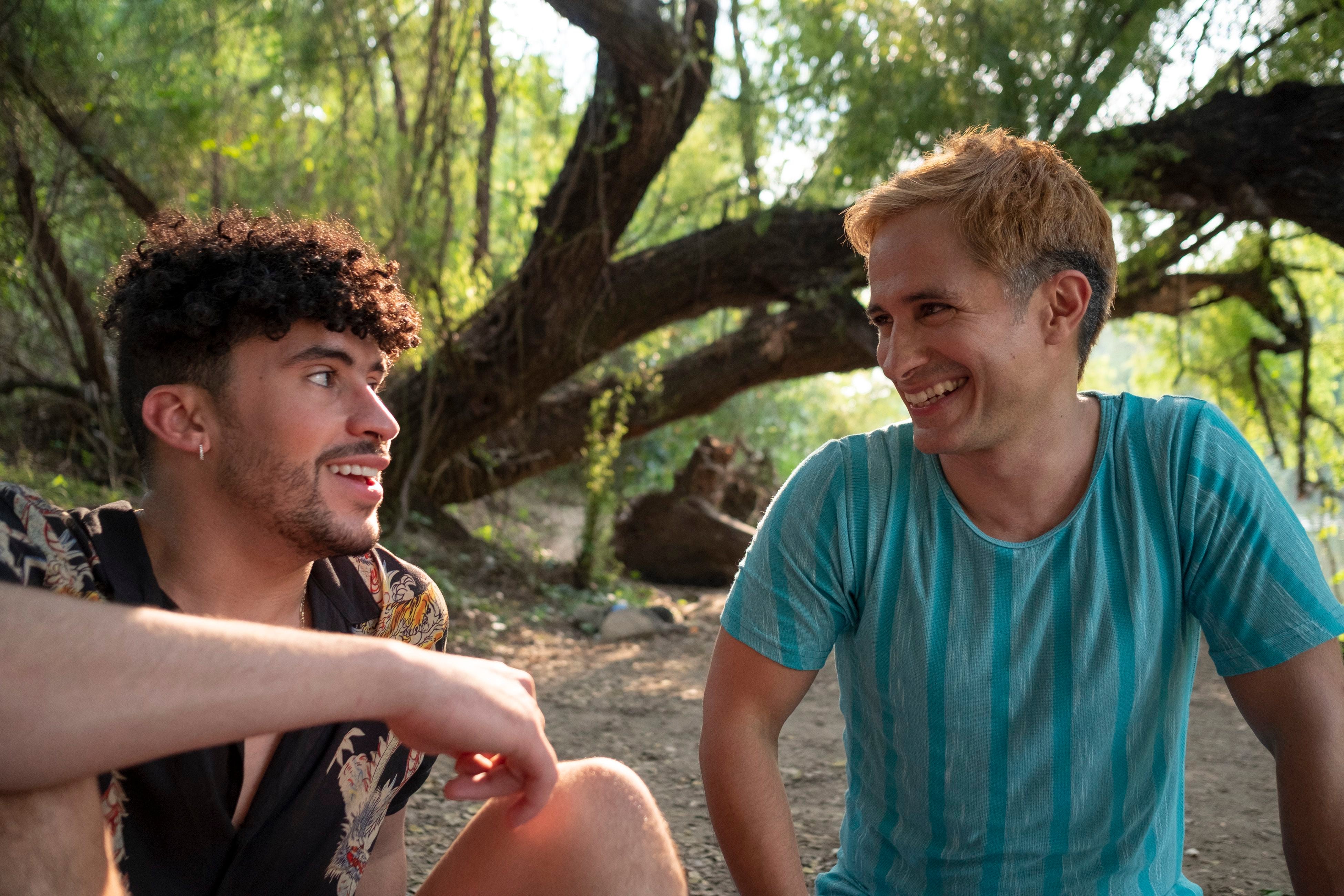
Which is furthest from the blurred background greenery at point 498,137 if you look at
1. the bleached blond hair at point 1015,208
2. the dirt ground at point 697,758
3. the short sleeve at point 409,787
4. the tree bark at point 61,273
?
the short sleeve at point 409,787

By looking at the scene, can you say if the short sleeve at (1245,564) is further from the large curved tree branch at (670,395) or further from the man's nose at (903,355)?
the large curved tree branch at (670,395)

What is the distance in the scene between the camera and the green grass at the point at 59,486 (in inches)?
219

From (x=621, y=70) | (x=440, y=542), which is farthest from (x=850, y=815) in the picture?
(x=440, y=542)

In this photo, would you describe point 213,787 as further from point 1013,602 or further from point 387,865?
point 1013,602

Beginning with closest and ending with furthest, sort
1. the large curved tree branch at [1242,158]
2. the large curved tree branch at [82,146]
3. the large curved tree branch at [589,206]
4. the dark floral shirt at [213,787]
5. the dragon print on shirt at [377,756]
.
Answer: the dark floral shirt at [213,787] < the dragon print on shirt at [377,756] < the large curved tree branch at [1242,158] < the large curved tree branch at [589,206] < the large curved tree branch at [82,146]

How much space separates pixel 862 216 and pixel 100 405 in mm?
6302

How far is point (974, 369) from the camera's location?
72.6 inches

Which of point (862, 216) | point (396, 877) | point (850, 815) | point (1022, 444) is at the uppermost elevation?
point (862, 216)

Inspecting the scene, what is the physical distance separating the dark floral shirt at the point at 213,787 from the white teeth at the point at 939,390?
1.06 meters

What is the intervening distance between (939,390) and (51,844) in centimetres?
147

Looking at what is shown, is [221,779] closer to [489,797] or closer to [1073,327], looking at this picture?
[489,797]

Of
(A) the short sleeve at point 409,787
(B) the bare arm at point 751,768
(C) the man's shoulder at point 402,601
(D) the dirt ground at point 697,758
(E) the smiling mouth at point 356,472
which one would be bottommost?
(D) the dirt ground at point 697,758

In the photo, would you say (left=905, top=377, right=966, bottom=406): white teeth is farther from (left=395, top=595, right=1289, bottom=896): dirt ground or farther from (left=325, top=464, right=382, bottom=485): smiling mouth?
(left=395, top=595, right=1289, bottom=896): dirt ground

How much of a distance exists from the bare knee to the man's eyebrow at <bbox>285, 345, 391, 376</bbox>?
2.67ft
